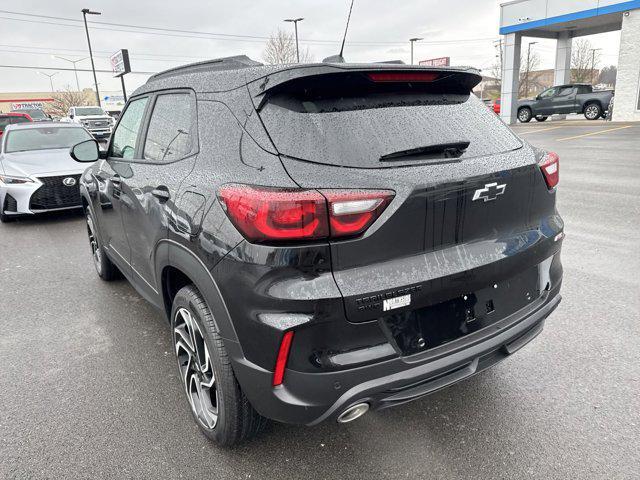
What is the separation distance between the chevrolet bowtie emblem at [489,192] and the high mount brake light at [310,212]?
441 millimetres

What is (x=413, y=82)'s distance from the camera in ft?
7.45

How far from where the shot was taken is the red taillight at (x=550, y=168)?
2.43 m

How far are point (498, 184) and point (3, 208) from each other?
787 cm

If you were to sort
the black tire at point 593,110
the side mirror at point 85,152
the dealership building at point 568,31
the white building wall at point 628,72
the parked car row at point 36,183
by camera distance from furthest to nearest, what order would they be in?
the black tire at point 593,110 → the dealership building at point 568,31 → the white building wall at point 628,72 → the parked car row at point 36,183 → the side mirror at point 85,152

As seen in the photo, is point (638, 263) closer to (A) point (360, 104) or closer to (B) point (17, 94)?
(A) point (360, 104)

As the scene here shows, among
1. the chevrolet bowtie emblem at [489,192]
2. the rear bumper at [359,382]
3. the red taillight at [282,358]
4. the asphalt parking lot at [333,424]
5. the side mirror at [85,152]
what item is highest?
the side mirror at [85,152]

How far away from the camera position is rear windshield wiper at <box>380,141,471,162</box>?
2021 millimetres

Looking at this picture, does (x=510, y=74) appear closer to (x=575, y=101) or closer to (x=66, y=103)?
(x=575, y=101)

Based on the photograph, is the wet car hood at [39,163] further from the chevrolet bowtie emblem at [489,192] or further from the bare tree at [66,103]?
the bare tree at [66,103]

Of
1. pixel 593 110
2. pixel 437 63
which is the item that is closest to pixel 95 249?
pixel 437 63

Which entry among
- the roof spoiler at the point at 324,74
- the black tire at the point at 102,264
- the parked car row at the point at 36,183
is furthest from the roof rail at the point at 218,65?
the parked car row at the point at 36,183

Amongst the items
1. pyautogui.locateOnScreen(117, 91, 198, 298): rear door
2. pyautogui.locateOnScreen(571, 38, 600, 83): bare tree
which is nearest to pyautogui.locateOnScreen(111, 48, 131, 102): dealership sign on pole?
pyautogui.locateOnScreen(117, 91, 198, 298): rear door

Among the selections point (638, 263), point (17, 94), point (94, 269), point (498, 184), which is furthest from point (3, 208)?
point (17, 94)

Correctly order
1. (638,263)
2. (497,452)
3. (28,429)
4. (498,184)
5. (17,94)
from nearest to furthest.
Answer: (498,184) < (497,452) < (28,429) < (638,263) < (17,94)
